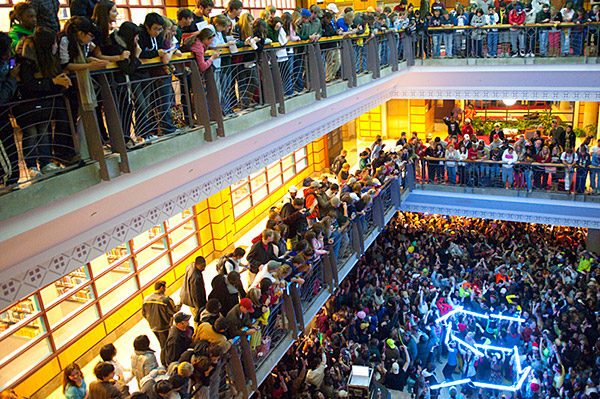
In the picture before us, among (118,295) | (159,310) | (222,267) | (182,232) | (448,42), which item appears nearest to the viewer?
(159,310)

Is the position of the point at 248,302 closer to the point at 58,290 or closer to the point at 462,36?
the point at 58,290

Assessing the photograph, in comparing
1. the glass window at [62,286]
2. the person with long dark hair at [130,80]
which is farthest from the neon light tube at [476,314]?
the person with long dark hair at [130,80]

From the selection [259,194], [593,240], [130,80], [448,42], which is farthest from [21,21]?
[593,240]

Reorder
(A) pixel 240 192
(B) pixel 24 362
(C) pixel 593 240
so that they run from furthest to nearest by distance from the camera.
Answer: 1. (C) pixel 593 240
2. (A) pixel 240 192
3. (B) pixel 24 362

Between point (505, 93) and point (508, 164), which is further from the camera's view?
point (505, 93)

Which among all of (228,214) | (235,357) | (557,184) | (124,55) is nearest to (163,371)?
(235,357)

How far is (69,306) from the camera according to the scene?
8172mm

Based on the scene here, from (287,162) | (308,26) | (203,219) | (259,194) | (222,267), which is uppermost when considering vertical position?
(308,26)

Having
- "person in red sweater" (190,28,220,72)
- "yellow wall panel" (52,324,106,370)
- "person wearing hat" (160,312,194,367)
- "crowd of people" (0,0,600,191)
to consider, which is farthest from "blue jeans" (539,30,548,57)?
"yellow wall panel" (52,324,106,370)

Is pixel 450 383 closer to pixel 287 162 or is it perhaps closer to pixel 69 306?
pixel 69 306

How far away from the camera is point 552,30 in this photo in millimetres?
13000

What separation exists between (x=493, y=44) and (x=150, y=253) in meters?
11.0

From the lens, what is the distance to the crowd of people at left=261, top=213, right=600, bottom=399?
379 inches

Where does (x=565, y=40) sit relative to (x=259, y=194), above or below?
above
